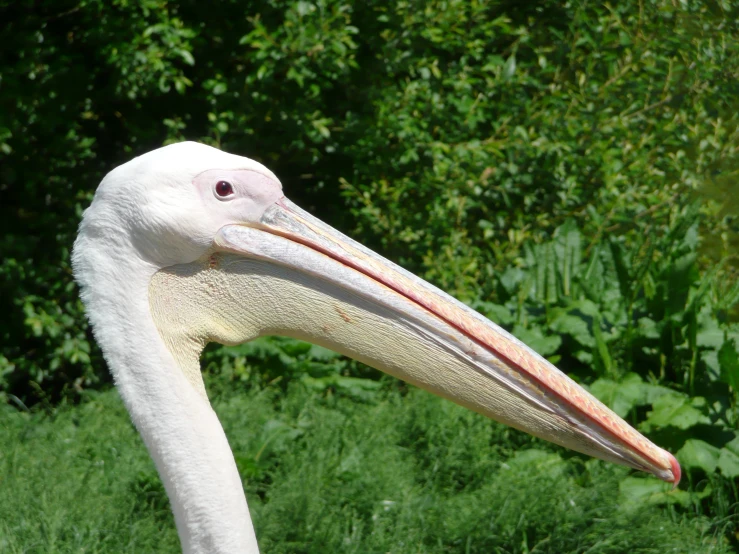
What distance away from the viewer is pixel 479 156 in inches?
218

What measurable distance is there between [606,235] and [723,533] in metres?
2.34

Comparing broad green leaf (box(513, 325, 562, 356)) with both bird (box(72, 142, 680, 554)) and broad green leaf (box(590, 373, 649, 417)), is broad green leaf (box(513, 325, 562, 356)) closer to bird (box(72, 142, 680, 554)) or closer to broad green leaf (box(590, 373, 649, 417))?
broad green leaf (box(590, 373, 649, 417))

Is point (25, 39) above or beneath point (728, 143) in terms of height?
above

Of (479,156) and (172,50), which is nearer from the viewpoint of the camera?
(172,50)

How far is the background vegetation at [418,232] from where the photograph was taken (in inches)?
147

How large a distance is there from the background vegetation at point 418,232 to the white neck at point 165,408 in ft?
4.45

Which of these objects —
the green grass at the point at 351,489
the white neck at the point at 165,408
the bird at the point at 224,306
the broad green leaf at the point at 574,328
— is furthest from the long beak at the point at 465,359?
the broad green leaf at the point at 574,328

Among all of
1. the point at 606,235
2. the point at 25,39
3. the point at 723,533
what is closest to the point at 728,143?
the point at 606,235

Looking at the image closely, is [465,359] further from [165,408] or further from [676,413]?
[676,413]

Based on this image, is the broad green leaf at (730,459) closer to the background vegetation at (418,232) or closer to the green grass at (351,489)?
the background vegetation at (418,232)

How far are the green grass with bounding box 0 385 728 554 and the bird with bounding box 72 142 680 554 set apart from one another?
1427 millimetres

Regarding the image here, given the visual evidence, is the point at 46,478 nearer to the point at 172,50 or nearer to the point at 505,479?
the point at 505,479

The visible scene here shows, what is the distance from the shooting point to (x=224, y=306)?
7.40 ft

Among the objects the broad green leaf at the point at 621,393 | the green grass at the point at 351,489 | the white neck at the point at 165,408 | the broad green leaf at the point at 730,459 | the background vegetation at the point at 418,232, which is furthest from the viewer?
the broad green leaf at the point at 621,393
